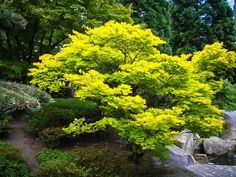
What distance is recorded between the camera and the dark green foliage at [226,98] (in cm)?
1952

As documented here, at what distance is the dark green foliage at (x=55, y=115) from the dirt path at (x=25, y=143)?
32cm

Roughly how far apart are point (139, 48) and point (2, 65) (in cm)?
561

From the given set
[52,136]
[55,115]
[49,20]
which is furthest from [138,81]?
[49,20]

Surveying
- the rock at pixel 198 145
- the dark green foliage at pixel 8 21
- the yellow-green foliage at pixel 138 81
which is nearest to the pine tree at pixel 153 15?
the rock at pixel 198 145

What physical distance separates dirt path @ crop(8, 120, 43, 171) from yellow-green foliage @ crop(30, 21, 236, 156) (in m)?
1.46

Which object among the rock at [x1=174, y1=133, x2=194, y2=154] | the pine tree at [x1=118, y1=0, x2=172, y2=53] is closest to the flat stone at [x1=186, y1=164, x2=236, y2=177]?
the rock at [x1=174, y1=133, x2=194, y2=154]

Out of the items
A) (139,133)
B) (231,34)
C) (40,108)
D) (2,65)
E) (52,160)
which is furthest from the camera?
(231,34)

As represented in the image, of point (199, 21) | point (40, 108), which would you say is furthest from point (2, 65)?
point (199, 21)

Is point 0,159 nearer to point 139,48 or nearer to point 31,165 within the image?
point 31,165

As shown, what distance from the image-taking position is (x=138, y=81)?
28.1 feet

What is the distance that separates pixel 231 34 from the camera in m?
26.6

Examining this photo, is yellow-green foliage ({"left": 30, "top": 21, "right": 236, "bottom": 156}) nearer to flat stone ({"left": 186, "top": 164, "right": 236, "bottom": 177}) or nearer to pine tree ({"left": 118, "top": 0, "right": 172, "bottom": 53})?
flat stone ({"left": 186, "top": 164, "right": 236, "bottom": 177})

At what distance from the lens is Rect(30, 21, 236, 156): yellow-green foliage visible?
314 inches

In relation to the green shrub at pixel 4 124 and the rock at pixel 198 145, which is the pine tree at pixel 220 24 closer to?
the rock at pixel 198 145
